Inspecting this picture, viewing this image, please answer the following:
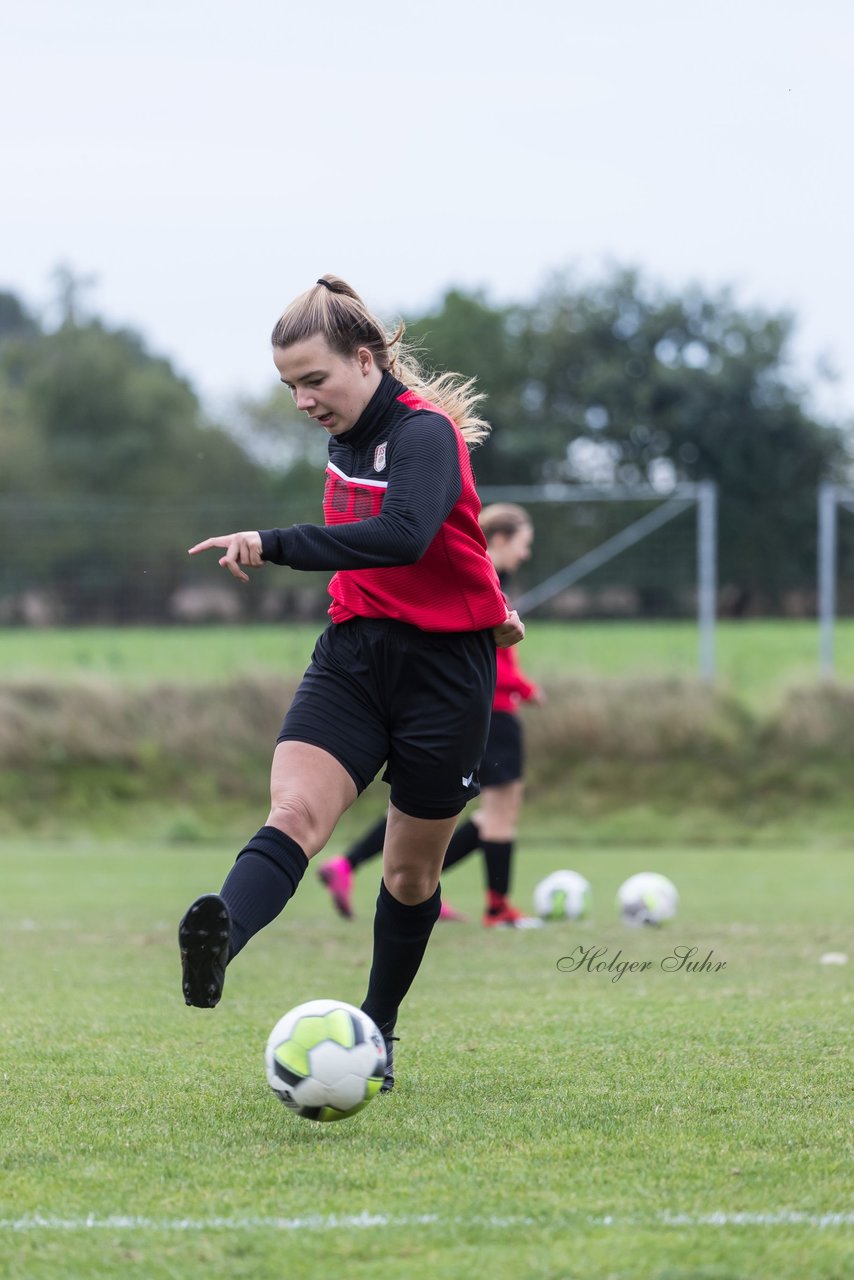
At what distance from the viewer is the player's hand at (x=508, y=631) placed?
418cm

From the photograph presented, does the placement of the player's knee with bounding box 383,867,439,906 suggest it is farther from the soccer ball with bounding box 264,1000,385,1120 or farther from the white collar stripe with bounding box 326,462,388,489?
the white collar stripe with bounding box 326,462,388,489

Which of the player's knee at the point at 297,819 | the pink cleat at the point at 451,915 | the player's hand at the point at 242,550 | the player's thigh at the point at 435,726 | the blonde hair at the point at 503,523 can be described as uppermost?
the player's hand at the point at 242,550

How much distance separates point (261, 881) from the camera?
3676mm

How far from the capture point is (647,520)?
1858 centimetres

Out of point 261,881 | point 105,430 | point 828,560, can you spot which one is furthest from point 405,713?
point 105,430

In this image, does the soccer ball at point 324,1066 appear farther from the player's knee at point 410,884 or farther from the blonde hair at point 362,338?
the blonde hair at point 362,338

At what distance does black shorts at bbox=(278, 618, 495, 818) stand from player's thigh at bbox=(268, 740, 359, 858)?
26 millimetres

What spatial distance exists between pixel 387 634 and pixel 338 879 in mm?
5062

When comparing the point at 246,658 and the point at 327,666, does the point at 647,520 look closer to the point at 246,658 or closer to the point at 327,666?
the point at 246,658

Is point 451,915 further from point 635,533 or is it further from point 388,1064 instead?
point 635,533

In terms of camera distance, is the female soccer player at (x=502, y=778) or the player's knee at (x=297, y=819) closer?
the player's knee at (x=297, y=819)

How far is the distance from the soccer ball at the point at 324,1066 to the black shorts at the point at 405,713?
63 cm
